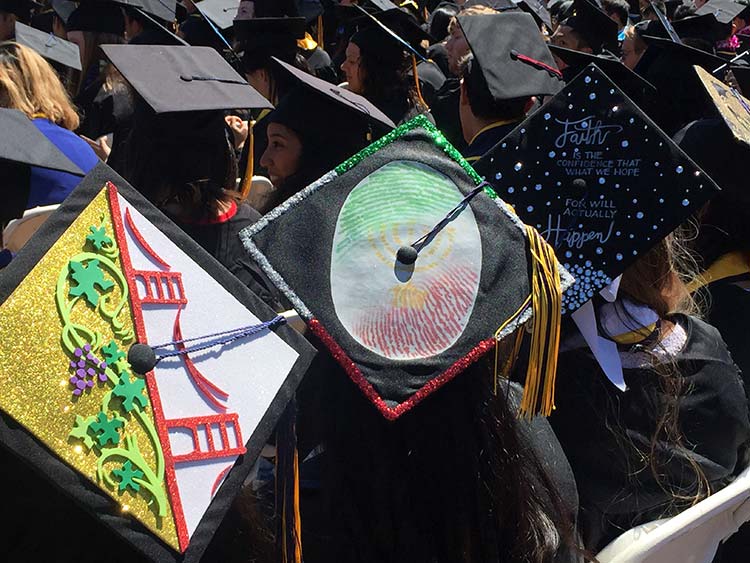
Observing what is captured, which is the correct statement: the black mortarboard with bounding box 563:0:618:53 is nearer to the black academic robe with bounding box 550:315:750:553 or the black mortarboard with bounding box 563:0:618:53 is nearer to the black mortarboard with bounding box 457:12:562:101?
the black mortarboard with bounding box 457:12:562:101

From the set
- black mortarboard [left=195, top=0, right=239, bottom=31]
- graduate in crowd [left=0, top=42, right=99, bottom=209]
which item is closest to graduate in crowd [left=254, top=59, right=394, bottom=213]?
graduate in crowd [left=0, top=42, right=99, bottom=209]

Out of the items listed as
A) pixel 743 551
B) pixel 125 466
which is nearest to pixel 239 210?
pixel 125 466

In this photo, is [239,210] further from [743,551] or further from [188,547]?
[743,551]

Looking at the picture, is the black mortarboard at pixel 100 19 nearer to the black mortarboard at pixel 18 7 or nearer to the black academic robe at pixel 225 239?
the black mortarboard at pixel 18 7

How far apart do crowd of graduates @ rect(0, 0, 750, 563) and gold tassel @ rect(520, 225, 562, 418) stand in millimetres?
53

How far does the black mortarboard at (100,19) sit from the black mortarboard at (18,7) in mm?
710

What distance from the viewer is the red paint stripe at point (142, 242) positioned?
1.48 meters

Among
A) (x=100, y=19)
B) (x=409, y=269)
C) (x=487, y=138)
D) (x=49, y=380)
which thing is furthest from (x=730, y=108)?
(x=100, y=19)

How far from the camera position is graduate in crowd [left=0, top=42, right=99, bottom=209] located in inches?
143

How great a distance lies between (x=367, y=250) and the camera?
1.57 m

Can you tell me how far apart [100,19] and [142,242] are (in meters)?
4.54

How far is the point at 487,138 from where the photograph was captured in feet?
11.1

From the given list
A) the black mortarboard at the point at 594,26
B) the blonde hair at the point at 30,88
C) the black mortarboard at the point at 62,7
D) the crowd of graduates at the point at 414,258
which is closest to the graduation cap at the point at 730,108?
the crowd of graduates at the point at 414,258

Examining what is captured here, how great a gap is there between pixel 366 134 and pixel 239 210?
54 centimetres
